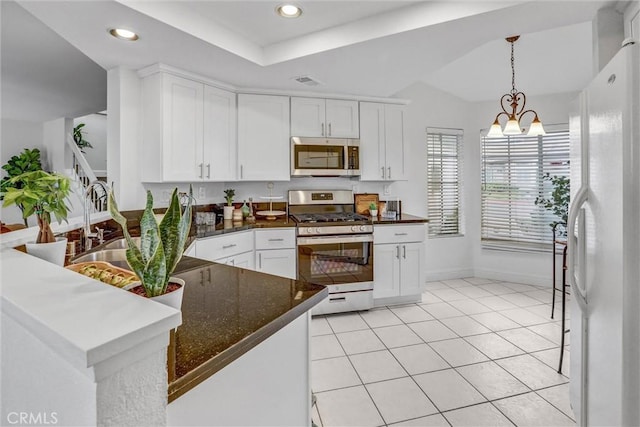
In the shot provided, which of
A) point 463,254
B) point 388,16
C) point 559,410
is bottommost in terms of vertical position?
point 559,410

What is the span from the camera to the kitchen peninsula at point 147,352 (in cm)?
47

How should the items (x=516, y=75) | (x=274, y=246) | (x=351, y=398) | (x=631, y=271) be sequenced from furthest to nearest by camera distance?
1. (x=516, y=75)
2. (x=274, y=246)
3. (x=351, y=398)
4. (x=631, y=271)

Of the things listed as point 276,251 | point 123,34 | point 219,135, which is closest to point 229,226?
point 276,251

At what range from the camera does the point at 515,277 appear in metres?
4.30

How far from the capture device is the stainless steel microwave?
3525 millimetres

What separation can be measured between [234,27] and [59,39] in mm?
1682

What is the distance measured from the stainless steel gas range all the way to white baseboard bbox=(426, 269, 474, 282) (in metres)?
1.38

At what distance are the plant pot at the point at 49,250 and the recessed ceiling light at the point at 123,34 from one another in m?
1.57

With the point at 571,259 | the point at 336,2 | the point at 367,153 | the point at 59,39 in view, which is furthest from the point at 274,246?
the point at 59,39

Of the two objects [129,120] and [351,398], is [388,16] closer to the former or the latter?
[129,120]

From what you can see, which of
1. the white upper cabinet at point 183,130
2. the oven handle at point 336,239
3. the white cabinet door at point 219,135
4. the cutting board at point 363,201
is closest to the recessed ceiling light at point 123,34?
the white upper cabinet at point 183,130

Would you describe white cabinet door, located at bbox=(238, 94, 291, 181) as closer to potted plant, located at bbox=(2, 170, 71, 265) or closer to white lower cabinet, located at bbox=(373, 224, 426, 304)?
white lower cabinet, located at bbox=(373, 224, 426, 304)

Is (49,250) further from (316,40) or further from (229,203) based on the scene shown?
(229,203)

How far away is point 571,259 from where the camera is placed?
1443 mm
